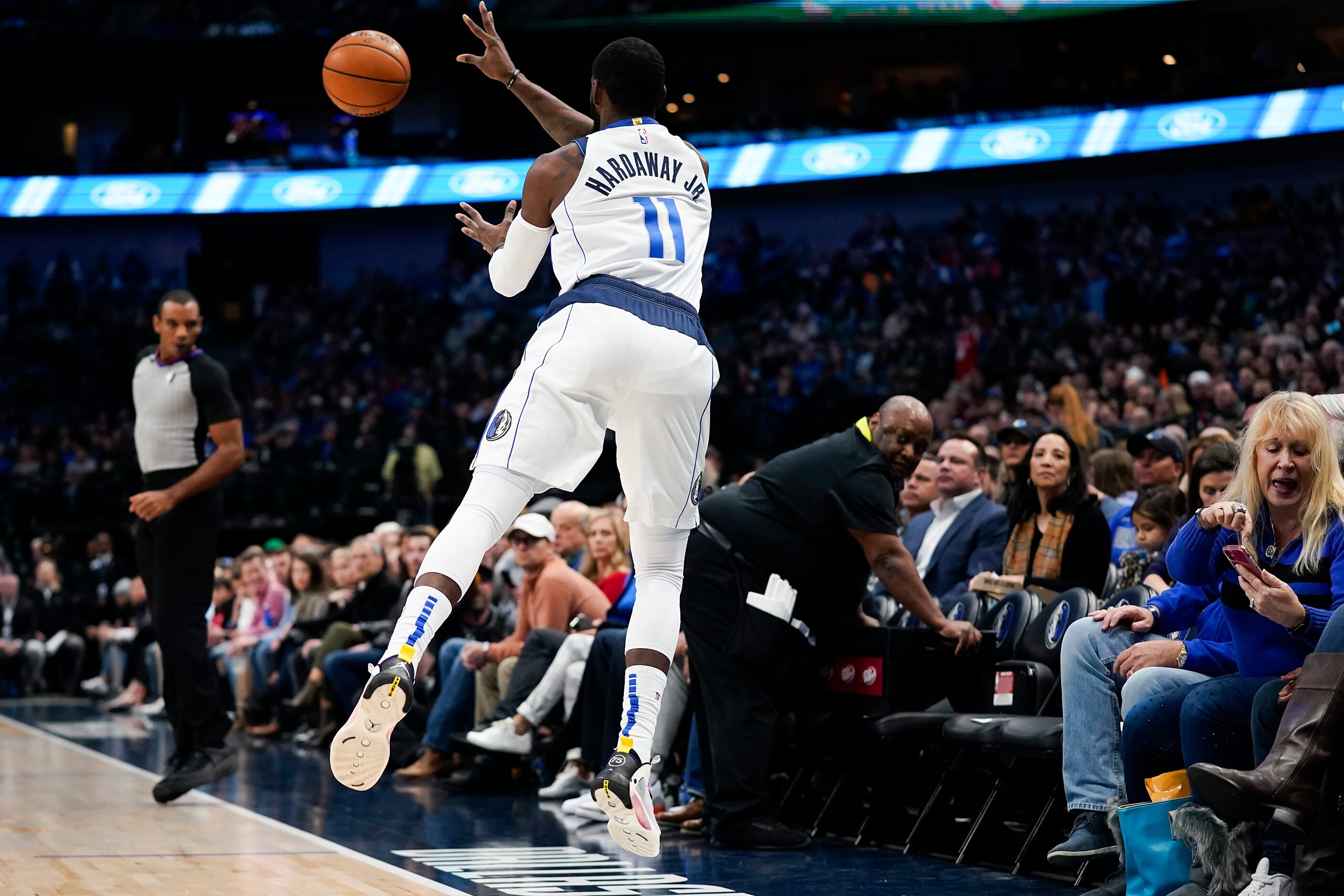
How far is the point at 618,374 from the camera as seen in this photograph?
3820 millimetres

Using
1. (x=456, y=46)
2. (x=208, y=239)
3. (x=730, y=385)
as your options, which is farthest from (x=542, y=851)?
(x=208, y=239)

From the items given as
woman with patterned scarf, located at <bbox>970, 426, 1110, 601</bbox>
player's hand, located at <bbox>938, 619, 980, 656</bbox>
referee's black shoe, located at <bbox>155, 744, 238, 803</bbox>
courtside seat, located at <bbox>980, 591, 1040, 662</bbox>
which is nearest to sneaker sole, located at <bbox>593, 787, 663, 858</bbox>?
player's hand, located at <bbox>938, 619, 980, 656</bbox>

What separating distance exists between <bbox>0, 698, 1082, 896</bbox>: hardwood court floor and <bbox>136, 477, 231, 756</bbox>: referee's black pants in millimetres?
394

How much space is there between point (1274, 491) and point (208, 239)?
87.2ft

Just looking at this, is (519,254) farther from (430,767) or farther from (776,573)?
(430,767)

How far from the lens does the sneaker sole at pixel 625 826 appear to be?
12.3 ft

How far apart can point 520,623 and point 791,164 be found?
1621 cm

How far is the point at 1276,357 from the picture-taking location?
43.8 feet

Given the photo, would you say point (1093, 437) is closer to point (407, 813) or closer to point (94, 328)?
point (407, 813)

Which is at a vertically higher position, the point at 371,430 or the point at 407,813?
the point at 371,430

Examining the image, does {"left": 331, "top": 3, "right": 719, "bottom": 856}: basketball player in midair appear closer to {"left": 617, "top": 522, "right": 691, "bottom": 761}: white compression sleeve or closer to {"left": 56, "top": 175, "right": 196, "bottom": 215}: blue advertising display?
{"left": 617, "top": 522, "right": 691, "bottom": 761}: white compression sleeve

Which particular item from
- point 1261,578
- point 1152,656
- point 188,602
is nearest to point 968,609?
point 1152,656

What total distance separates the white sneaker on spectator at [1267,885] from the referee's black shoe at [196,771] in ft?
14.9

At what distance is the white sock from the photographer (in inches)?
155
